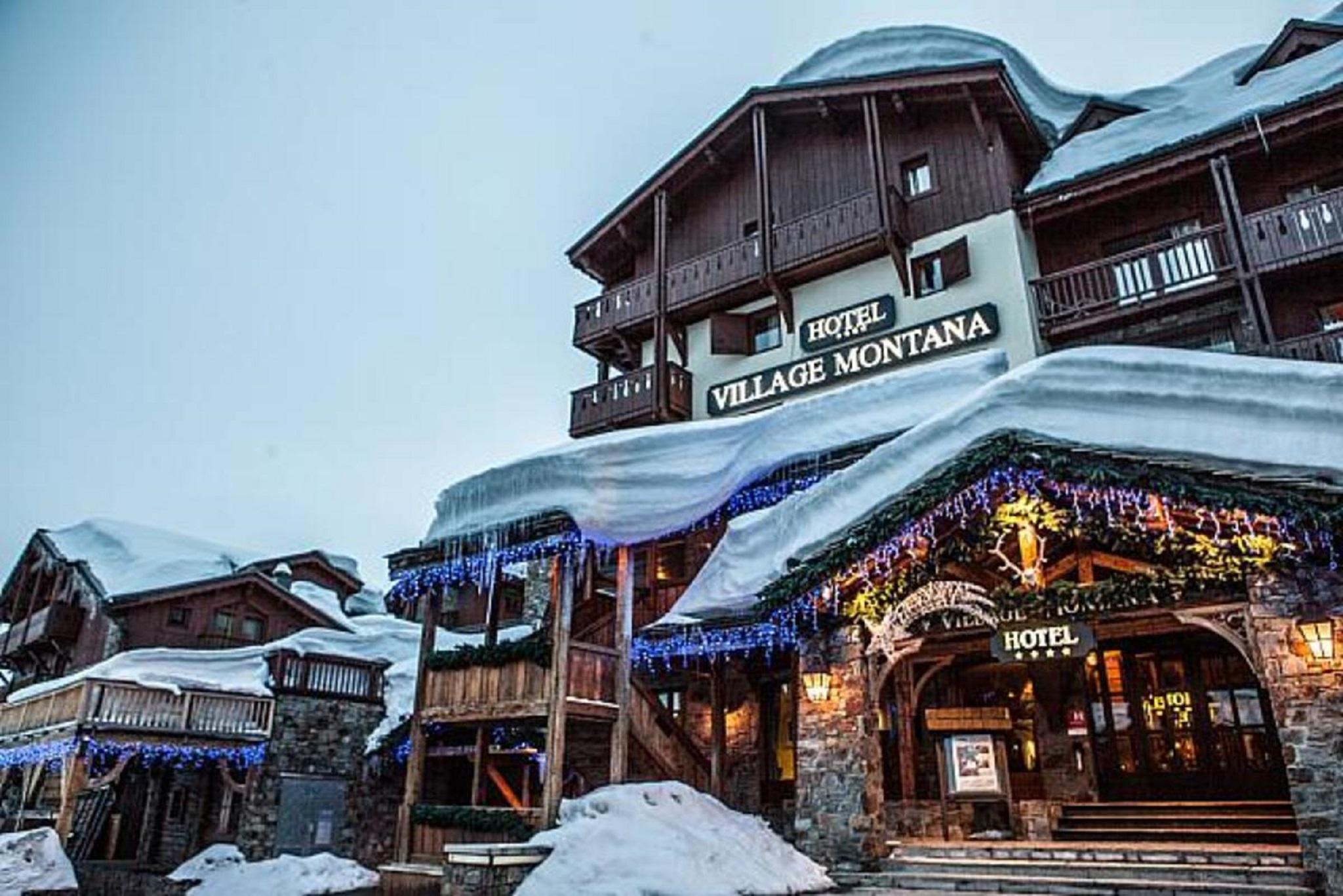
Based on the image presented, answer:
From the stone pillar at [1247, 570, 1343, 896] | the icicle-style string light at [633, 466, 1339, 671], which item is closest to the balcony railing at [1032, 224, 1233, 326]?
the icicle-style string light at [633, 466, 1339, 671]

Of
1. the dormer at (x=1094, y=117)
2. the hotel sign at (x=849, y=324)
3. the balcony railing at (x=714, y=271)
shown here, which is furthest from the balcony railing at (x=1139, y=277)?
the balcony railing at (x=714, y=271)

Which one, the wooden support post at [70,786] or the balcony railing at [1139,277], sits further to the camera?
the wooden support post at [70,786]

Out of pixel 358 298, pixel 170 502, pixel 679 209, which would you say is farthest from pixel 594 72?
pixel 679 209

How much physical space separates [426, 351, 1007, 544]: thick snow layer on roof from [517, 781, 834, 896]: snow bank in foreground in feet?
10.7

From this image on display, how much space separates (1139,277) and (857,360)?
465 centimetres

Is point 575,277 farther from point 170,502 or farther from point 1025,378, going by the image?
point 1025,378

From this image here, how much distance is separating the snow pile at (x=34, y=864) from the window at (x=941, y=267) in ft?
56.5

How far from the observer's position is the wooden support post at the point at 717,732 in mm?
12898

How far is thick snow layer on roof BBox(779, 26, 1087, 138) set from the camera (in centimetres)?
1864

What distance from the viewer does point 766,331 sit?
1802 centimetres

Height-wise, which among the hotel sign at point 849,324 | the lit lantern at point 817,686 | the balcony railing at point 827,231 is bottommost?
the lit lantern at point 817,686

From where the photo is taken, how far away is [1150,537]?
8.65m

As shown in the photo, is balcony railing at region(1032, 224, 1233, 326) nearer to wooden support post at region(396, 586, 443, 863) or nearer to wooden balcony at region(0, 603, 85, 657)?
wooden support post at region(396, 586, 443, 863)

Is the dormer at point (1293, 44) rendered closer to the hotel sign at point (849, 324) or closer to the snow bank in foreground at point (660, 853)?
the hotel sign at point (849, 324)
